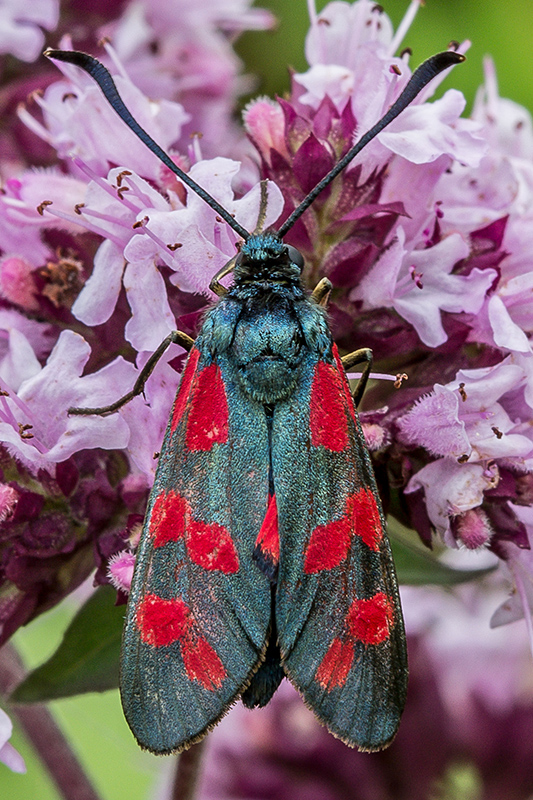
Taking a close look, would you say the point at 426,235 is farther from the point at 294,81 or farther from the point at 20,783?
the point at 20,783

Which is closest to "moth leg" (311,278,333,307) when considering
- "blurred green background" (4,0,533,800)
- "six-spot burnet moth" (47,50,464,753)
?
"six-spot burnet moth" (47,50,464,753)

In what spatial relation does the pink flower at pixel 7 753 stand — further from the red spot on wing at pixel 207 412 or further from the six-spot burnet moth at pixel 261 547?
the red spot on wing at pixel 207 412

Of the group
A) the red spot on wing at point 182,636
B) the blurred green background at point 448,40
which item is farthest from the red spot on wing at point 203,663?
the blurred green background at point 448,40

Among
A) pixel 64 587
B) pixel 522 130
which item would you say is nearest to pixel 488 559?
pixel 522 130

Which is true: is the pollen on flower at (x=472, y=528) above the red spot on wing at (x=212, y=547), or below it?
below

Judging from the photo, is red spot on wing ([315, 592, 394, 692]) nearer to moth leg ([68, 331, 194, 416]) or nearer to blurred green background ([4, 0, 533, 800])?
moth leg ([68, 331, 194, 416])

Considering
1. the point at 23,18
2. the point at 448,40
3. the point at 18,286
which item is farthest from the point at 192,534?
the point at 448,40
